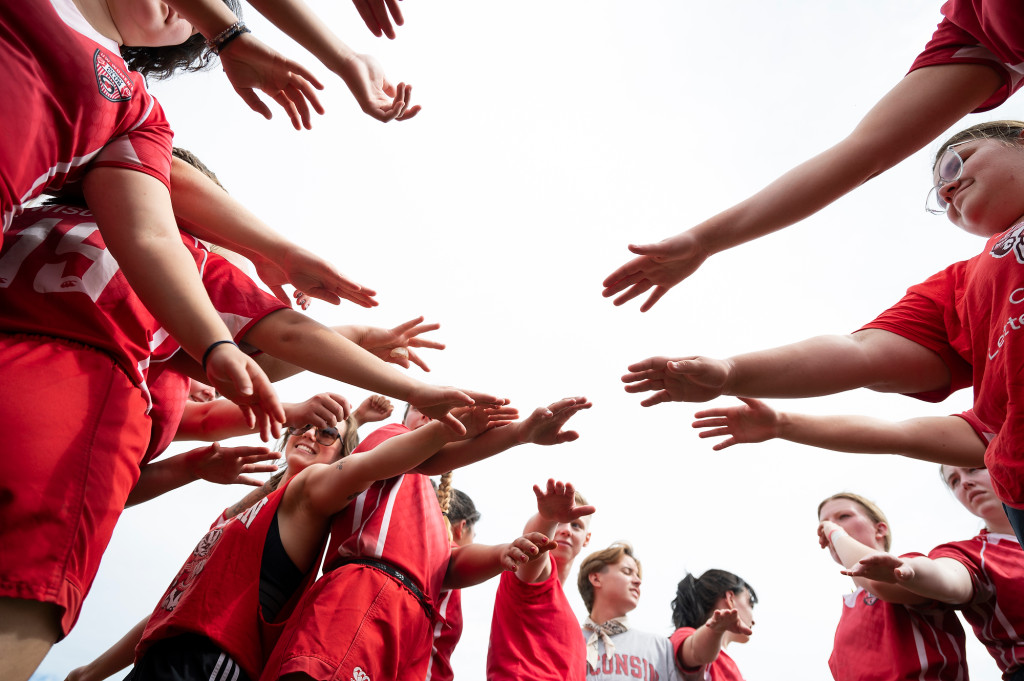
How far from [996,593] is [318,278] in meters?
2.47

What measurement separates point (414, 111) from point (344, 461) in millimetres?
1226

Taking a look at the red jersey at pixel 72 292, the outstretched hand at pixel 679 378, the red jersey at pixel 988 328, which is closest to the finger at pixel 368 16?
the red jersey at pixel 72 292

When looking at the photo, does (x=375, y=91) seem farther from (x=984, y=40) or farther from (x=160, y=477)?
(x=984, y=40)

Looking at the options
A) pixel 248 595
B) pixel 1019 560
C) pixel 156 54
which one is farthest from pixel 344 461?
pixel 1019 560

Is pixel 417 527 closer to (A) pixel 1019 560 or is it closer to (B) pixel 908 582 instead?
(B) pixel 908 582

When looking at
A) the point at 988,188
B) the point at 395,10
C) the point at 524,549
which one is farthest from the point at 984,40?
the point at 524,549

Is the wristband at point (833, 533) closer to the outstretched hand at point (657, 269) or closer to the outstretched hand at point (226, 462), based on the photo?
the outstretched hand at point (657, 269)

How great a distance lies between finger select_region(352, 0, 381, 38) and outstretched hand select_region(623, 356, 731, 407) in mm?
1043

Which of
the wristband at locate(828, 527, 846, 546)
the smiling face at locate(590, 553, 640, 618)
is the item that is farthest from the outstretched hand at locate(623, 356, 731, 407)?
the smiling face at locate(590, 553, 640, 618)

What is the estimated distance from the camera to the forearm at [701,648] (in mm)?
3469

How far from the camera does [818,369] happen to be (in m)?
1.68

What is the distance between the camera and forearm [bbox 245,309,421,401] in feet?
5.63

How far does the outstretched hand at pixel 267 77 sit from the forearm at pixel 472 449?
110 centimetres

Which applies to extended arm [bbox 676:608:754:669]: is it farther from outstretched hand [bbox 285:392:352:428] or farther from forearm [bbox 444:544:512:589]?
outstretched hand [bbox 285:392:352:428]
